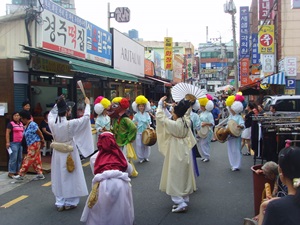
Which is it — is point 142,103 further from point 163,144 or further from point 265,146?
point 265,146

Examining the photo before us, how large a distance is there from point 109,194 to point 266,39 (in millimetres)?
17076

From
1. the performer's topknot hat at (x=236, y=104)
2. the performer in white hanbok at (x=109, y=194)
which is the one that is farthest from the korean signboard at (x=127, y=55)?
the performer in white hanbok at (x=109, y=194)

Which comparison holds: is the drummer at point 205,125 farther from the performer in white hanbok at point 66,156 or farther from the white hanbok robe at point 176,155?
the performer in white hanbok at point 66,156

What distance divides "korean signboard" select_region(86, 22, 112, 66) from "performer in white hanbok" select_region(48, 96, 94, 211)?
7928 millimetres

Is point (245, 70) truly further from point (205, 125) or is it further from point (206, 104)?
point (205, 125)

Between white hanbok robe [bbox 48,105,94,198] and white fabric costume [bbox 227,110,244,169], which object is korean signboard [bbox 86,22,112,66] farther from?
white hanbok robe [bbox 48,105,94,198]

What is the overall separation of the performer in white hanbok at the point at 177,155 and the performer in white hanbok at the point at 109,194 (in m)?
1.36

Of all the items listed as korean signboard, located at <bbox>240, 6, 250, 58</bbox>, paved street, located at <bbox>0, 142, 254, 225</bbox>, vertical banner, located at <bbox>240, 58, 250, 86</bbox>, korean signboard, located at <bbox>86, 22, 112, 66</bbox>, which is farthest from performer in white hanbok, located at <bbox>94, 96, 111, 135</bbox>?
vertical banner, located at <bbox>240, 58, 250, 86</bbox>

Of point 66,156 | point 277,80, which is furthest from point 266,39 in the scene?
point 66,156

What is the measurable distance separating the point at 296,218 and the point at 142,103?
8060mm

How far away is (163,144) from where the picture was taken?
580 cm

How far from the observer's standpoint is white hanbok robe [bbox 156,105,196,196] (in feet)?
18.0

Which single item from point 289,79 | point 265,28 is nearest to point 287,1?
point 265,28

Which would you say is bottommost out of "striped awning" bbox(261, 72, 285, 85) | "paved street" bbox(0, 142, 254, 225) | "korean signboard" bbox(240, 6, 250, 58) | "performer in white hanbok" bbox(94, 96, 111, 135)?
"paved street" bbox(0, 142, 254, 225)
